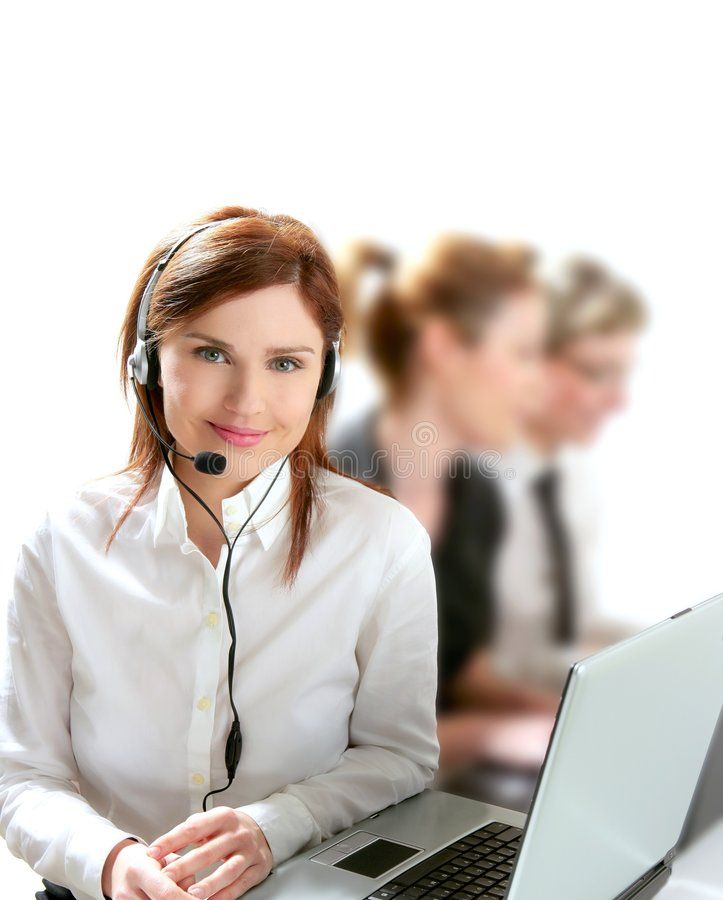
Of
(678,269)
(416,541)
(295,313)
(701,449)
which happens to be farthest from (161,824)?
(678,269)

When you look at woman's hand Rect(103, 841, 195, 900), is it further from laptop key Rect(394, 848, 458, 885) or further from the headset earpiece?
the headset earpiece

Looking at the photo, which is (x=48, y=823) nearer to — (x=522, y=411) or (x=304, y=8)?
(x=522, y=411)

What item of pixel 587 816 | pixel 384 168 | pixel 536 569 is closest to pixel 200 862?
pixel 587 816

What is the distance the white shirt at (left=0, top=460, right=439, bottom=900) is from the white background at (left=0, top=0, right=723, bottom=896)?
0.44 ft

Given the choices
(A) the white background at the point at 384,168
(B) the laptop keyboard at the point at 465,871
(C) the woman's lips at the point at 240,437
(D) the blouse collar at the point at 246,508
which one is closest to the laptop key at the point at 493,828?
(B) the laptop keyboard at the point at 465,871

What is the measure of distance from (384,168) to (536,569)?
680 millimetres

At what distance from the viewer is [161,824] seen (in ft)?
4.35

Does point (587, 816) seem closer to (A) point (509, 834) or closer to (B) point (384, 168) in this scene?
(A) point (509, 834)

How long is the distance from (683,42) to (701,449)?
535 millimetres

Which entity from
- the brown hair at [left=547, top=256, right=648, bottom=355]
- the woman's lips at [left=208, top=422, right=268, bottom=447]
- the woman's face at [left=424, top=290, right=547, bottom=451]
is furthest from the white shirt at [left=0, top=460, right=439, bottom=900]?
the brown hair at [left=547, top=256, right=648, bottom=355]

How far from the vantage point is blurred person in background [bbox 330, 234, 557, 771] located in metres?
1.50

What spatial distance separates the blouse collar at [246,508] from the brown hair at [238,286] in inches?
0.8

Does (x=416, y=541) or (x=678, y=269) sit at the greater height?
(x=678, y=269)

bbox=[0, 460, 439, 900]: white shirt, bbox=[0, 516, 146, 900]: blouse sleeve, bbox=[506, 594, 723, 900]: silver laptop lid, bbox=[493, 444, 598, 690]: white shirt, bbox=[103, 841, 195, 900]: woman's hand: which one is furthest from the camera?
bbox=[493, 444, 598, 690]: white shirt
